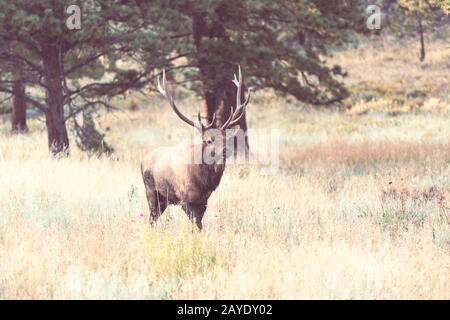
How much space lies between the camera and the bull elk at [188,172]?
6.87m

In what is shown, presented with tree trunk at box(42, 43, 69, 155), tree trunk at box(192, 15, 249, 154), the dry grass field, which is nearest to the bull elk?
the dry grass field

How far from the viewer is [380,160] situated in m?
13.5

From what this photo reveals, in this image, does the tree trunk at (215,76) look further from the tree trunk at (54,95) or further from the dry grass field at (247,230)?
the tree trunk at (54,95)

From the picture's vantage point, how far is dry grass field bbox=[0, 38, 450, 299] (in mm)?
5445

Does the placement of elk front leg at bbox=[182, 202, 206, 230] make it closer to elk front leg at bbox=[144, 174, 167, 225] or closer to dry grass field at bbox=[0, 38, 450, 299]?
dry grass field at bbox=[0, 38, 450, 299]

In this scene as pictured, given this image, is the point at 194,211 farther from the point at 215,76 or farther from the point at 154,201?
the point at 215,76

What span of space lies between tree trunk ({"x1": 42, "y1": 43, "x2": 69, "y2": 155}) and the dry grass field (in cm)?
43

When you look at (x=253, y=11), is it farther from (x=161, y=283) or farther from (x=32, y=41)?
(x=161, y=283)

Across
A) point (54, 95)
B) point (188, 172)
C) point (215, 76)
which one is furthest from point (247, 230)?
point (54, 95)

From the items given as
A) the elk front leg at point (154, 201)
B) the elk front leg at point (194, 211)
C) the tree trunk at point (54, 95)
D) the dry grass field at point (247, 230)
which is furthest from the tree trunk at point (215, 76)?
the elk front leg at point (194, 211)

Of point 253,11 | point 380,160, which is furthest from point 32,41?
point 380,160

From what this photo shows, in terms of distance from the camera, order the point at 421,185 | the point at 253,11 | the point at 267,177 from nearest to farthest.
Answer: the point at 421,185, the point at 267,177, the point at 253,11

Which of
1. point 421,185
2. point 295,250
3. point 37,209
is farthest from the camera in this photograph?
point 421,185

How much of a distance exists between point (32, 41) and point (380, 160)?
21.7 ft
